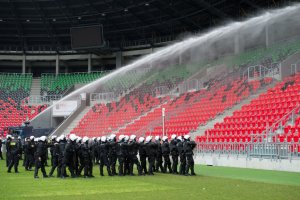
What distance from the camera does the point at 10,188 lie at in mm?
15656

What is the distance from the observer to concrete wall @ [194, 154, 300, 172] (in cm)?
2023

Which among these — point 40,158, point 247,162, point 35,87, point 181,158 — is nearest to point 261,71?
point 247,162

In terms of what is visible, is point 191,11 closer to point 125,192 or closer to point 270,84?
point 270,84

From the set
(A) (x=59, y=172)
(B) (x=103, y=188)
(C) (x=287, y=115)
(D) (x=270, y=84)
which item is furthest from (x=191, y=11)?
(B) (x=103, y=188)

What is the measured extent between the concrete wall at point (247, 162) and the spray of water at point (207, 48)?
12372 millimetres

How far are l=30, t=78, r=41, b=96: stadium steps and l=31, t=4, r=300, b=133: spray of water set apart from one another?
6087 millimetres

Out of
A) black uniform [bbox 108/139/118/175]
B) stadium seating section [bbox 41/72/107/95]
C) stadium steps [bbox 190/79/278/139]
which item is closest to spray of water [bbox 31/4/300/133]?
stadium seating section [bbox 41/72/107/95]

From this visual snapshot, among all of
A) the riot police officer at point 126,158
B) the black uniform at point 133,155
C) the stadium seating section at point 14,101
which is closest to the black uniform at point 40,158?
the riot police officer at point 126,158

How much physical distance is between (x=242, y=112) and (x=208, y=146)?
4.18 metres

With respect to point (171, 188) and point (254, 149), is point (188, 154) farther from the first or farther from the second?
point (171, 188)

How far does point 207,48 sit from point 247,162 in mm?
26505

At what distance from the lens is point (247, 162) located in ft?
75.4

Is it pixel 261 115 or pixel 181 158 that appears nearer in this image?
pixel 181 158

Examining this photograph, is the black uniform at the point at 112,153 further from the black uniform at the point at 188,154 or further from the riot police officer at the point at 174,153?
the black uniform at the point at 188,154
